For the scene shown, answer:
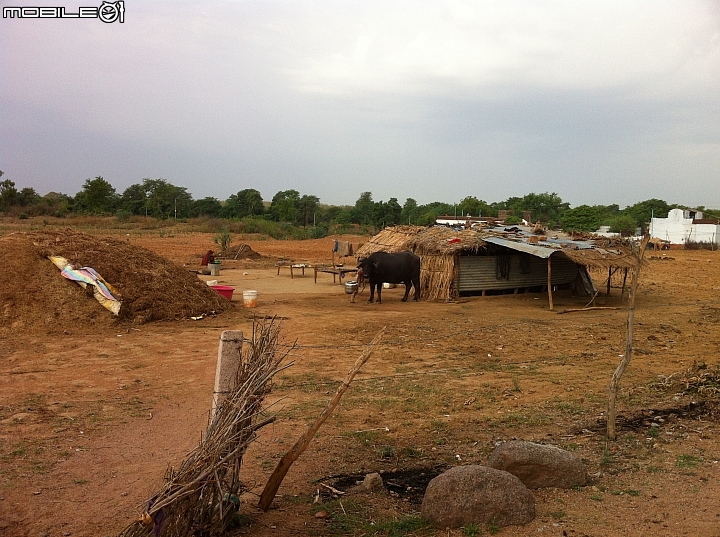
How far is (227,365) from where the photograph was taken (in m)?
4.38

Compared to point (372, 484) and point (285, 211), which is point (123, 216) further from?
point (372, 484)

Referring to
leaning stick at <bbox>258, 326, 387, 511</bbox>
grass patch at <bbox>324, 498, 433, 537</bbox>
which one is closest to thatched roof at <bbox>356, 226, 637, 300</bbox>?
leaning stick at <bbox>258, 326, 387, 511</bbox>

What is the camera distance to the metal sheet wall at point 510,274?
58.3 feet

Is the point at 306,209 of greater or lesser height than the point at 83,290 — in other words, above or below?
above

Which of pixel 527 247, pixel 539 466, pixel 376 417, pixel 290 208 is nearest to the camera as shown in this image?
pixel 539 466

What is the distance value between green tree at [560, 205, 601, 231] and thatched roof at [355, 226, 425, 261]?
34.2m

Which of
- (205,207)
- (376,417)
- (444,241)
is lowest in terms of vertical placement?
(376,417)

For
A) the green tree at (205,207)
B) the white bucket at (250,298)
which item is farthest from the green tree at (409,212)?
the white bucket at (250,298)

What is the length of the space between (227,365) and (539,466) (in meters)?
2.58

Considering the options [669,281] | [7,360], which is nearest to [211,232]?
[669,281]

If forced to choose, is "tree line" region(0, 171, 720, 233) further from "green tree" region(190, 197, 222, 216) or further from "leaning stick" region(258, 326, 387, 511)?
"leaning stick" region(258, 326, 387, 511)

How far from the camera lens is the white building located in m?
44.5

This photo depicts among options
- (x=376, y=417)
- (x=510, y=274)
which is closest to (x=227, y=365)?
(x=376, y=417)

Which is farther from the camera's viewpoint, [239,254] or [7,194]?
[7,194]
